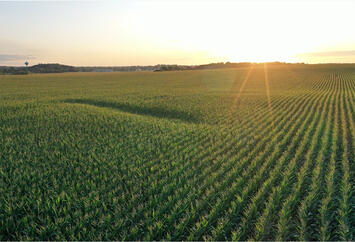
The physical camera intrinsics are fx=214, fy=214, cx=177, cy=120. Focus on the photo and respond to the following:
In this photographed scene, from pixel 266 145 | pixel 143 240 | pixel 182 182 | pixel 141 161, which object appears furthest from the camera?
pixel 266 145

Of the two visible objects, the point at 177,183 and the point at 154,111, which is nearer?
the point at 177,183

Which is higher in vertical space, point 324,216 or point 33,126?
point 33,126

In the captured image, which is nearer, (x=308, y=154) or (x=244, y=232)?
(x=244, y=232)

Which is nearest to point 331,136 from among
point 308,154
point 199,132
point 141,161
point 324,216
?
point 308,154

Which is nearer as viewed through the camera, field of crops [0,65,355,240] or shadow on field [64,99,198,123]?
field of crops [0,65,355,240]

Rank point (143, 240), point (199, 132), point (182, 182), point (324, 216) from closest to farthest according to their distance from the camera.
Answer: point (143, 240) < point (324, 216) < point (182, 182) < point (199, 132)

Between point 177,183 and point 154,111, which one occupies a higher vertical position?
point 154,111

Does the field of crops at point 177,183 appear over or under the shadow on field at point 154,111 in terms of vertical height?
under

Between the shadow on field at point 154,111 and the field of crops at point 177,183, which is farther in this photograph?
the shadow on field at point 154,111

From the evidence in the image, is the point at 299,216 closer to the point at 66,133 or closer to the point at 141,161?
the point at 141,161

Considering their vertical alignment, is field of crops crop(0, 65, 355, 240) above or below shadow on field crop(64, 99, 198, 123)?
below
